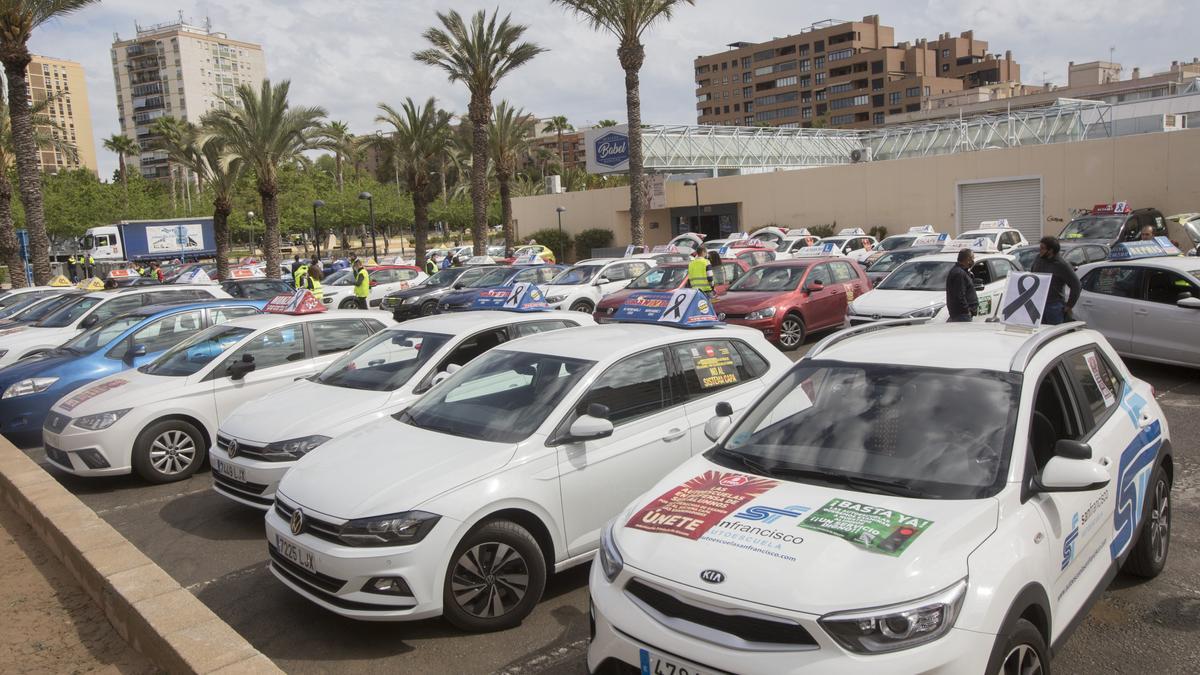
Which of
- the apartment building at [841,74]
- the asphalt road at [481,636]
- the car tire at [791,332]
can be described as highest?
the apartment building at [841,74]

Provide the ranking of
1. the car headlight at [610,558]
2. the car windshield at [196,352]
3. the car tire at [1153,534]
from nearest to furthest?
1. the car headlight at [610,558]
2. the car tire at [1153,534]
3. the car windshield at [196,352]

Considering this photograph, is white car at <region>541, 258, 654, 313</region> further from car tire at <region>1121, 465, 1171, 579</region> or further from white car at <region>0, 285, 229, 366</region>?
car tire at <region>1121, 465, 1171, 579</region>

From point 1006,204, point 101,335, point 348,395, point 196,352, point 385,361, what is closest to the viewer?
point 348,395

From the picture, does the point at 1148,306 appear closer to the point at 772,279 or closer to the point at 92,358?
the point at 772,279

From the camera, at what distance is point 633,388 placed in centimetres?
554

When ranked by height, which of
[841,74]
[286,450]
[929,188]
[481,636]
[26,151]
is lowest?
[481,636]

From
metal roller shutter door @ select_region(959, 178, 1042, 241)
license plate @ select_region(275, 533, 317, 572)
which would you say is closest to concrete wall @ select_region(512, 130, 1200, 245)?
metal roller shutter door @ select_region(959, 178, 1042, 241)

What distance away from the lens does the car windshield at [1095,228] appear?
22828 mm

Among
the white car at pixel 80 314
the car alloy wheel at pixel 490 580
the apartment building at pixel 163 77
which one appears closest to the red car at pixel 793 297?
the white car at pixel 80 314

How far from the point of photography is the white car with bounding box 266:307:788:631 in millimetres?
4395

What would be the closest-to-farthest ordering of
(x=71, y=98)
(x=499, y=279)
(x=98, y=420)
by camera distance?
(x=98, y=420)
(x=499, y=279)
(x=71, y=98)

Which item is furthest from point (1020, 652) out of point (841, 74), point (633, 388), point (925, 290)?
point (841, 74)

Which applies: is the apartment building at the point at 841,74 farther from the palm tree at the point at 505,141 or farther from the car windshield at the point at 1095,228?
the car windshield at the point at 1095,228

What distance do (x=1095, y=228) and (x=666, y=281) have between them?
13.7 m
